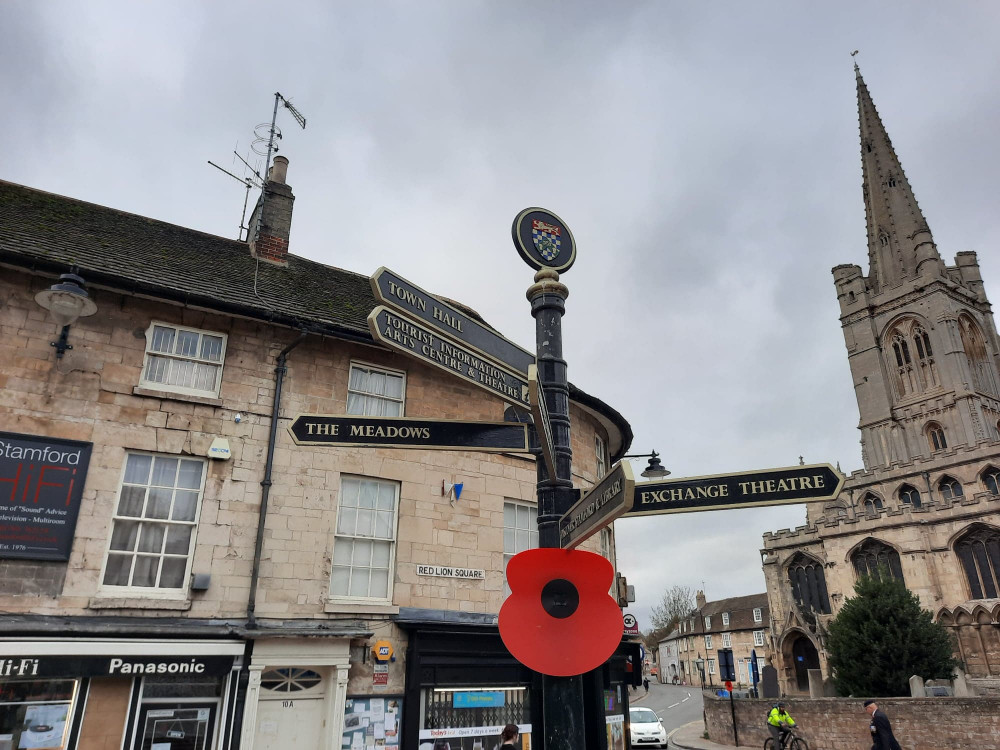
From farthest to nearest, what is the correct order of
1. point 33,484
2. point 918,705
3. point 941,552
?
point 941,552 < point 918,705 < point 33,484

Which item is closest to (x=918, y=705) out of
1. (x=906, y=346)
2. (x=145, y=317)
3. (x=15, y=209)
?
(x=145, y=317)

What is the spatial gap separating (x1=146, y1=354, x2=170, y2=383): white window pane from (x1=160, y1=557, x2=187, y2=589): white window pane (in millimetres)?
2754

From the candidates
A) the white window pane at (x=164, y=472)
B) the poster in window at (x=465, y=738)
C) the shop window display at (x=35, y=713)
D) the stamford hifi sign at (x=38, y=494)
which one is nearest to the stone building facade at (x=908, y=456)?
the poster in window at (x=465, y=738)

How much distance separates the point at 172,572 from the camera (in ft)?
30.9

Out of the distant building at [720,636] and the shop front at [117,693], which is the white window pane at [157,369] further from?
the distant building at [720,636]

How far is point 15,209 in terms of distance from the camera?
38.1 ft

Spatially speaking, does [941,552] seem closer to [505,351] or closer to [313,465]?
[313,465]

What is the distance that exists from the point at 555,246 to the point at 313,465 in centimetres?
753

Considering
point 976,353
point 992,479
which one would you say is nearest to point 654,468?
point 992,479

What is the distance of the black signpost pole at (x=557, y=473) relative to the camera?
10.6 ft

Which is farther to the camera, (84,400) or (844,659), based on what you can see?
(844,659)

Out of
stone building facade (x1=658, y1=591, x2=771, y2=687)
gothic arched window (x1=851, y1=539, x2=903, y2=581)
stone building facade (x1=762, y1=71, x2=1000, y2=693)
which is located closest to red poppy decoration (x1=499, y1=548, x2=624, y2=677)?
stone building facade (x1=762, y1=71, x2=1000, y2=693)

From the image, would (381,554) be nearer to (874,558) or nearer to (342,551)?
Result: (342,551)

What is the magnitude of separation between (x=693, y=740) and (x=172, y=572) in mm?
23663
